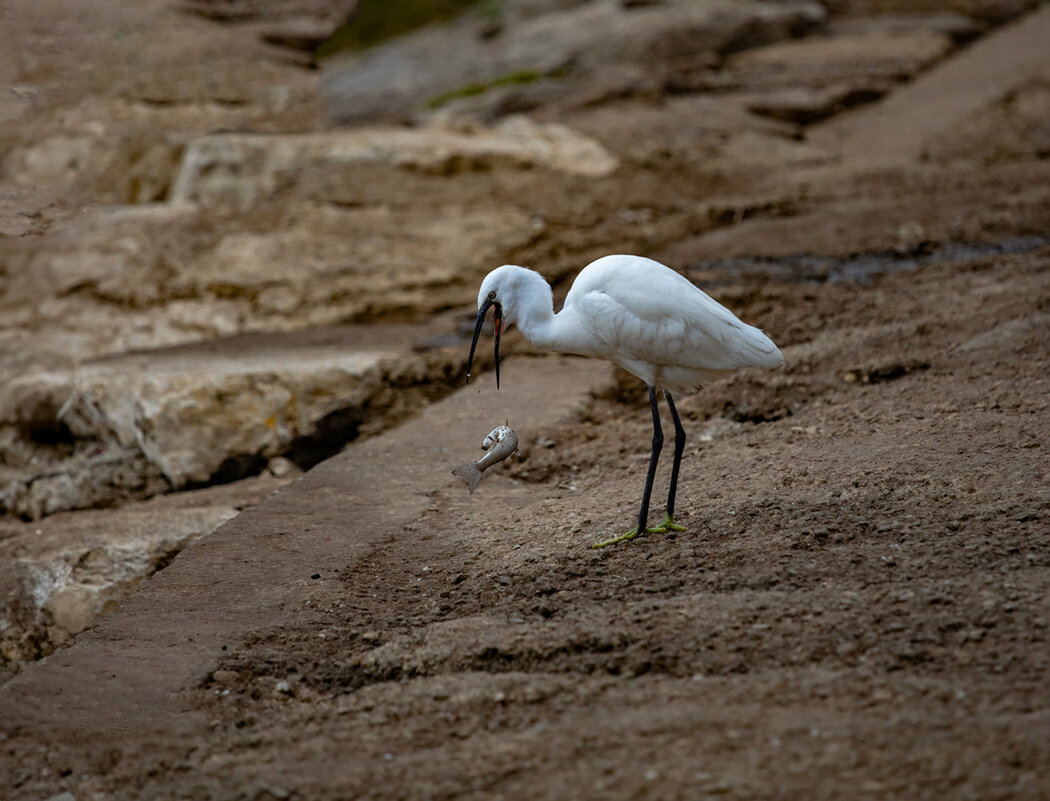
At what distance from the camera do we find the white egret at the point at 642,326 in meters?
3.92

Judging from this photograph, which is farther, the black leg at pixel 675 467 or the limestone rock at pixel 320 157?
the limestone rock at pixel 320 157

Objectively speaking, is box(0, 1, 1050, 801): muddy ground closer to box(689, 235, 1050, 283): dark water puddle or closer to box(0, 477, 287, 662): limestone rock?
box(0, 477, 287, 662): limestone rock

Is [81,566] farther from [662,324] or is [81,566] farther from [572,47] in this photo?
[572,47]

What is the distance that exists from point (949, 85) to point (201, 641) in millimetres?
10871

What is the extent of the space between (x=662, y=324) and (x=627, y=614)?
4.06 ft

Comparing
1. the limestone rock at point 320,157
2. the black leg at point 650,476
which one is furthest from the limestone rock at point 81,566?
the limestone rock at point 320,157

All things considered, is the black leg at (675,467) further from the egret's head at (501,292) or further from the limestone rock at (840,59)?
the limestone rock at (840,59)

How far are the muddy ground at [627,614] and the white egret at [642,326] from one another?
0.51 m

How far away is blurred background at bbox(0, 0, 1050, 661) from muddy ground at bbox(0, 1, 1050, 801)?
1.09m

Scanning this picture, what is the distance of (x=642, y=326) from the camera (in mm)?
3916

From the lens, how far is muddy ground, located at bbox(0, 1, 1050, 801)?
251 centimetres

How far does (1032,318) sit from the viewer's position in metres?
5.37

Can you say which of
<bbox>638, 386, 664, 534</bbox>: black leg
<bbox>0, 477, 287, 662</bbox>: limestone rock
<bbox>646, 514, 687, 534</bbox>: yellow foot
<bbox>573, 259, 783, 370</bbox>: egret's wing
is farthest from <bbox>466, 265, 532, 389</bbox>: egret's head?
<bbox>0, 477, 287, 662</bbox>: limestone rock

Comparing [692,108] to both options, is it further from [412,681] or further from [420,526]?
[412,681]
